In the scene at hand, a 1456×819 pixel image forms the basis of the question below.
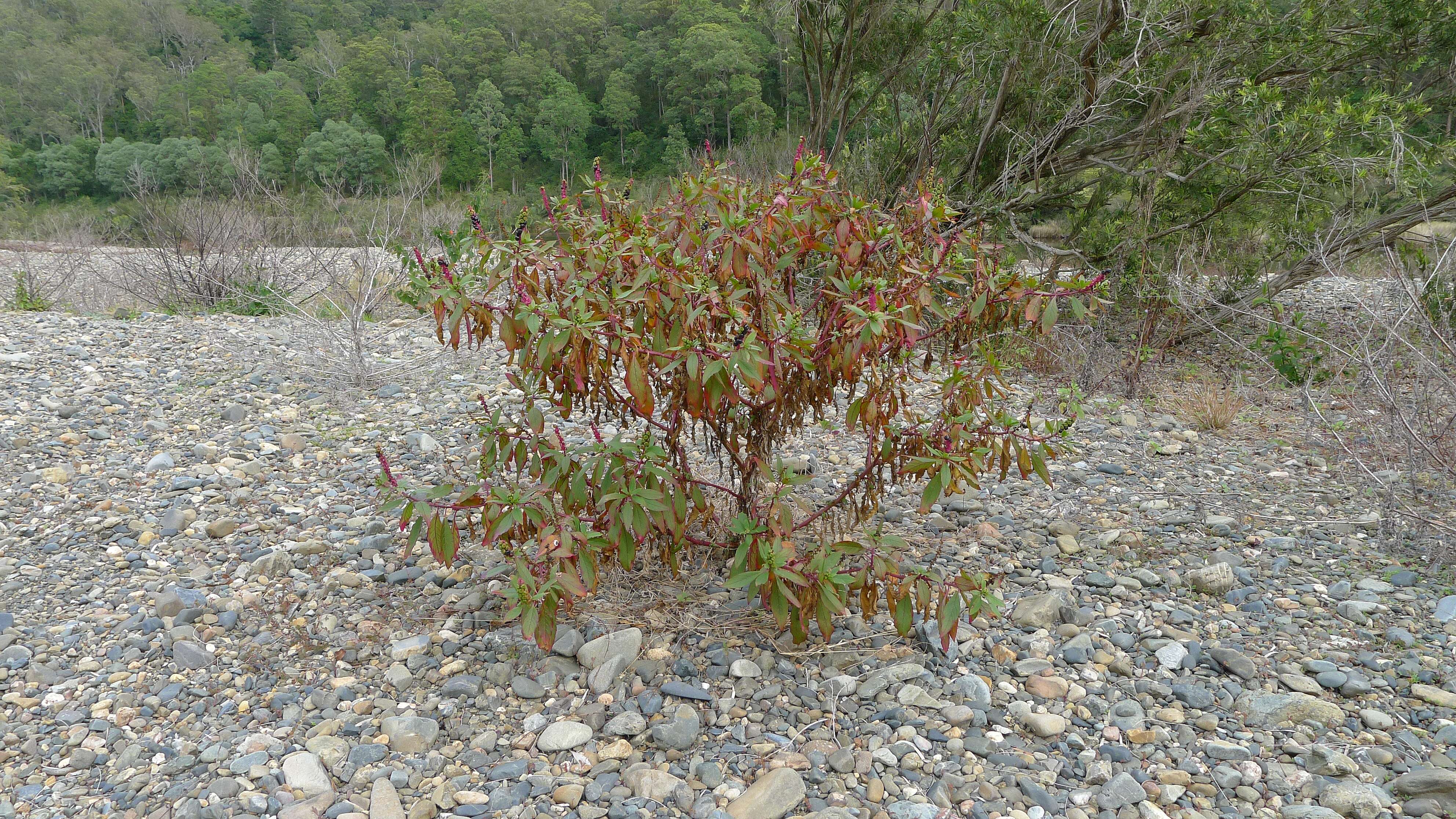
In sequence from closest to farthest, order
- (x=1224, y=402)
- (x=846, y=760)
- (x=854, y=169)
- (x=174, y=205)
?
(x=846, y=760), (x=1224, y=402), (x=854, y=169), (x=174, y=205)

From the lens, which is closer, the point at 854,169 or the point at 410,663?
the point at 410,663

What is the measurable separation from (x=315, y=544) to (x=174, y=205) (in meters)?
7.41

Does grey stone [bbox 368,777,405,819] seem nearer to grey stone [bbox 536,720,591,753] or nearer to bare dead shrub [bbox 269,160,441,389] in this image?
grey stone [bbox 536,720,591,753]

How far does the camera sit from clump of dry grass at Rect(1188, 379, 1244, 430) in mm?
3850

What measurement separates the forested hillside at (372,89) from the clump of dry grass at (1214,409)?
51.3 feet

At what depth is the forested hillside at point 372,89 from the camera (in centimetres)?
2941

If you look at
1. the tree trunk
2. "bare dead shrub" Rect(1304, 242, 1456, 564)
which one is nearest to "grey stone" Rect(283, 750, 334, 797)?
"bare dead shrub" Rect(1304, 242, 1456, 564)

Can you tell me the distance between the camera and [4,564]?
2.49 metres

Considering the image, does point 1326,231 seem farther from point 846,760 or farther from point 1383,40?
point 846,760

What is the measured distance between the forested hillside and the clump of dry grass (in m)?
15.7

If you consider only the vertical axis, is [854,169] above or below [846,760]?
above

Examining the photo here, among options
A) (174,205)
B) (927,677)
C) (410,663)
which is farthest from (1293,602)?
(174,205)

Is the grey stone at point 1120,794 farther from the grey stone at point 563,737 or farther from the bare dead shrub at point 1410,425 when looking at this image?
the bare dead shrub at point 1410,425

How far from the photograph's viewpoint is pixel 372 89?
4144cm
